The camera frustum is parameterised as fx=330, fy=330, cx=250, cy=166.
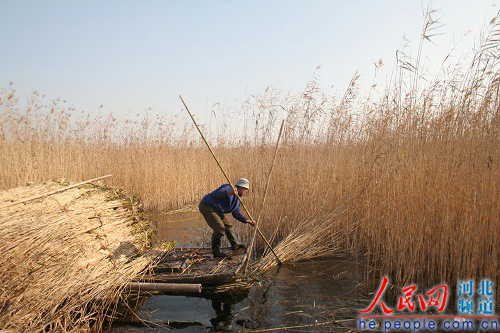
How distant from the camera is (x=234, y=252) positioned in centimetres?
434

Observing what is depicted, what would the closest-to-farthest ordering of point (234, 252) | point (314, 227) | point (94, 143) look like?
point (234, 252), point (314, 227), point (94, 143)

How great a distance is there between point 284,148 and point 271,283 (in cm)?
226

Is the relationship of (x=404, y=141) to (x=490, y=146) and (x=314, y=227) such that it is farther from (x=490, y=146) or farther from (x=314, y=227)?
(x=314, y=227)

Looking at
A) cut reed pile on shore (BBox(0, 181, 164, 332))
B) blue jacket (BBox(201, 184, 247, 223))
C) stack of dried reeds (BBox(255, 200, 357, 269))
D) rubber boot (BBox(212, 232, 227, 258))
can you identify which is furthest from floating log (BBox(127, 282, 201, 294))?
stack of dried reeds (BBox(255, 200, 357, 269))

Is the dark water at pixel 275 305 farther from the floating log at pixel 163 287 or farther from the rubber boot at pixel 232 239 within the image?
the rubber boot at pixel 232 239

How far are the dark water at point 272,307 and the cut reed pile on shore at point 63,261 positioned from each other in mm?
402

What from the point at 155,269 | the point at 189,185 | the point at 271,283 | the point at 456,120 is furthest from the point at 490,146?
the point at 189,185

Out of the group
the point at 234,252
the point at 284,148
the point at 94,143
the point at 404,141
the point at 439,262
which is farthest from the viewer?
the point at 94,143

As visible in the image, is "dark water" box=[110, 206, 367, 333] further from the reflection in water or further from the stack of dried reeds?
the stack of dried reeds

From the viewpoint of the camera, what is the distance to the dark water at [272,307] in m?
3.01

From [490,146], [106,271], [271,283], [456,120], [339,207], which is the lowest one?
[271,283]

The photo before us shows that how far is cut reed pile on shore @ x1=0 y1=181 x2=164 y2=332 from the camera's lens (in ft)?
8.69

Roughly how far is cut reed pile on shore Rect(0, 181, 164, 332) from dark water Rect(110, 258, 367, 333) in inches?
15.8

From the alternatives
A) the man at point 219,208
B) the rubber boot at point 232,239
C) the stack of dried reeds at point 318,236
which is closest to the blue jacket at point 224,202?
the man at point 219,208
